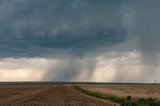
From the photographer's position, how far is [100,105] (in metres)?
38.5

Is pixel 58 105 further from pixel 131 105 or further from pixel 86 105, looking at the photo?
pixel 131 105

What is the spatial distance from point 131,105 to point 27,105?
42.2 ft

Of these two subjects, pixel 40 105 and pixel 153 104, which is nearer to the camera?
pixel 153 104

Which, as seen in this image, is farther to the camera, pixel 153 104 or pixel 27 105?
pixel 27 105

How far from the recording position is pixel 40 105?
123 feet

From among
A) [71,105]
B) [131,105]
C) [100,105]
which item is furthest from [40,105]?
[131,105]

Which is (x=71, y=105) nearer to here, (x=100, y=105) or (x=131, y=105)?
(x=100, y=105)

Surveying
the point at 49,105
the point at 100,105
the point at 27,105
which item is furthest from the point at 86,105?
the point at 27,105

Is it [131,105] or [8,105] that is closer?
[131,105]

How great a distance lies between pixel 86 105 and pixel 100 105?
5.42 ft

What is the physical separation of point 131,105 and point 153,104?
2.88 meters

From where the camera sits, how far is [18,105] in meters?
37.9

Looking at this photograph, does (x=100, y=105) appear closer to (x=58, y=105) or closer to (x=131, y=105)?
(x=58, y=105)

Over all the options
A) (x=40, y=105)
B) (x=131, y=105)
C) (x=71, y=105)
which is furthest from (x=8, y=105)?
(x=131, y=105)
